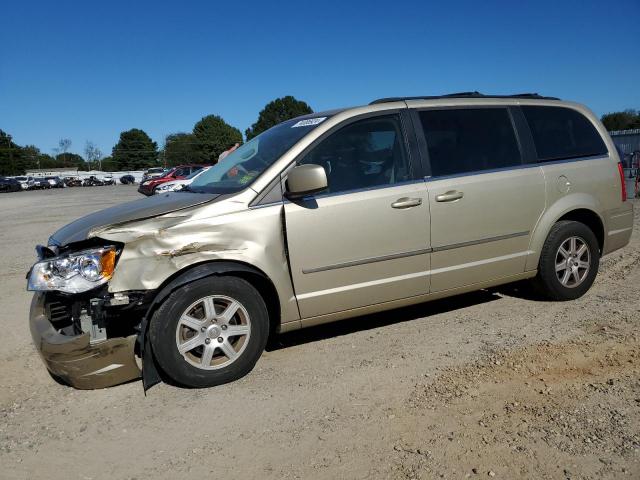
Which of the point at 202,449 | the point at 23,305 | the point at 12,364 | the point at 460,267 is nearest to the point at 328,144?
the point at 460,267

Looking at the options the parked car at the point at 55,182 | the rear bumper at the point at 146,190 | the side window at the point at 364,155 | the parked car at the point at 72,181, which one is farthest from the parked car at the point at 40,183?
the side window at the point at 364,155

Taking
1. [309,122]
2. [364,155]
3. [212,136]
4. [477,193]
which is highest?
[212,136]

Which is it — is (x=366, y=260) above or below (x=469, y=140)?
below

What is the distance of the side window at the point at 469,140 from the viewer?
419 centimetres

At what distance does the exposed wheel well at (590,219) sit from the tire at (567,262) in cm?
9

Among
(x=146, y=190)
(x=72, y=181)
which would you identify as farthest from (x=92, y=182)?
(x=146, y=190)

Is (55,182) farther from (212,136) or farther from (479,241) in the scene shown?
(479,241)

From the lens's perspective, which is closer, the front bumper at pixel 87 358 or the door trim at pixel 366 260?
the front bumper at pixel 87 358

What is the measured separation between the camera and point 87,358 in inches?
125

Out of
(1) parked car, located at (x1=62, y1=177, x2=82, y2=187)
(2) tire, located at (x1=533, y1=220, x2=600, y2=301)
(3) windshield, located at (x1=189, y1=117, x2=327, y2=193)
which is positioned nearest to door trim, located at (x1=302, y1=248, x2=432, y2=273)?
(3) windshield, located at (x1=189, y1=117, x2=327, y2=193)

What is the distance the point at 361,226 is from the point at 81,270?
1.91 meters

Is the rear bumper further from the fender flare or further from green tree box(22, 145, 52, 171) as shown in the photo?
green tree box(22, 145, 52, 171)

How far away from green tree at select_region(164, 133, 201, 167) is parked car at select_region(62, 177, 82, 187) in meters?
44.0

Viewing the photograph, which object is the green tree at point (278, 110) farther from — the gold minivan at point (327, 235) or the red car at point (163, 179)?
the gold minivan at point (327, 235)
